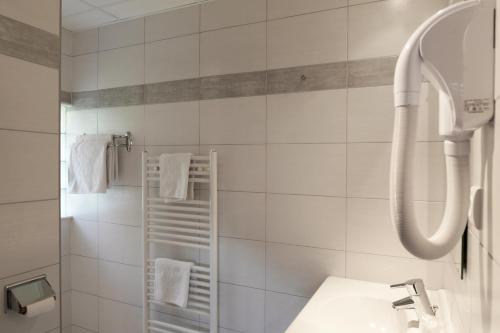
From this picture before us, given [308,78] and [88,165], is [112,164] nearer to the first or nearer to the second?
[88,165]

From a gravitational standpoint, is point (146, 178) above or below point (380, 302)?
above

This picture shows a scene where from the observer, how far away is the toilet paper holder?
0.96 metres

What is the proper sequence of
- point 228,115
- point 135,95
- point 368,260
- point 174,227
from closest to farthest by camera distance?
point 368,260, point 228,115, point 174,227, point 135,95

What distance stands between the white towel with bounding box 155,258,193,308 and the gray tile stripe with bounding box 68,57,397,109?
3.38 feet

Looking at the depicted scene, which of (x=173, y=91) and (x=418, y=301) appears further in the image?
(x=173, y=91)

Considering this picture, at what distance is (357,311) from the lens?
1353mm

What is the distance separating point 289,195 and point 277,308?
0.64m

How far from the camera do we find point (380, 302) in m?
1.33

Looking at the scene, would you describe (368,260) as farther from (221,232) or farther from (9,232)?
(9,232)

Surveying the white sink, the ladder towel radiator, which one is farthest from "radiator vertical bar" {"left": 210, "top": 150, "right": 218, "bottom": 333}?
the white sink

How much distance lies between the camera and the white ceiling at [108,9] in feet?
6.47

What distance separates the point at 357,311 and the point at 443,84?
1142 mm

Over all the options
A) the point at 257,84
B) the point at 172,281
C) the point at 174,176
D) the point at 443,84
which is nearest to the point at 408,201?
the point at 443,84

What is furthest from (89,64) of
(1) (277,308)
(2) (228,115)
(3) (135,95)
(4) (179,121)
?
(1) (277,308)
